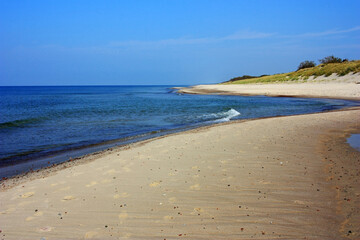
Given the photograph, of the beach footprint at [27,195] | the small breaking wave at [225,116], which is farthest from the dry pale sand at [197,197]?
the small breaking wave at [225,116]

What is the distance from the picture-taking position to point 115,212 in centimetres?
465

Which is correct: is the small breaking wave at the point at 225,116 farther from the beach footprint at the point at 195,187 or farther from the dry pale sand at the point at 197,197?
the beach footprint at the point at 195,187

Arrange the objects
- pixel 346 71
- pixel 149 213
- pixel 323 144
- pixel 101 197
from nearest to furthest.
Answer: pixel 149 213 < pixel 101 197 < pixel 323 144 < pixel 346 71

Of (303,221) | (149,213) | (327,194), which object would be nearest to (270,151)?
(327,194)

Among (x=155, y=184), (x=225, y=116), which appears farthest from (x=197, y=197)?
(x=225, y=116)

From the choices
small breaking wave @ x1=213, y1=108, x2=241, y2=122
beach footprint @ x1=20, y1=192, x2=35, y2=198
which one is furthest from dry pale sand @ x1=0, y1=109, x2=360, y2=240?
small breaking wave @ x1=213, y1=108, x2=241, y2=122

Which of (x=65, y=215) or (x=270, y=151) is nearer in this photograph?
(x=65, y=215)

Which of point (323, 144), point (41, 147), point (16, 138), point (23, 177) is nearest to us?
point (23, 177)

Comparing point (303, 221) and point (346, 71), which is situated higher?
point (346, 71)

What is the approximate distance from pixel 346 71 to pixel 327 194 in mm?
47078

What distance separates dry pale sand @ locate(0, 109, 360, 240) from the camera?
4023mm

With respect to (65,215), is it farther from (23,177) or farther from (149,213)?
(23,177)

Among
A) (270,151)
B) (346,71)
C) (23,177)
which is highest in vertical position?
(346,71)

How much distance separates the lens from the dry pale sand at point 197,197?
4.02m
